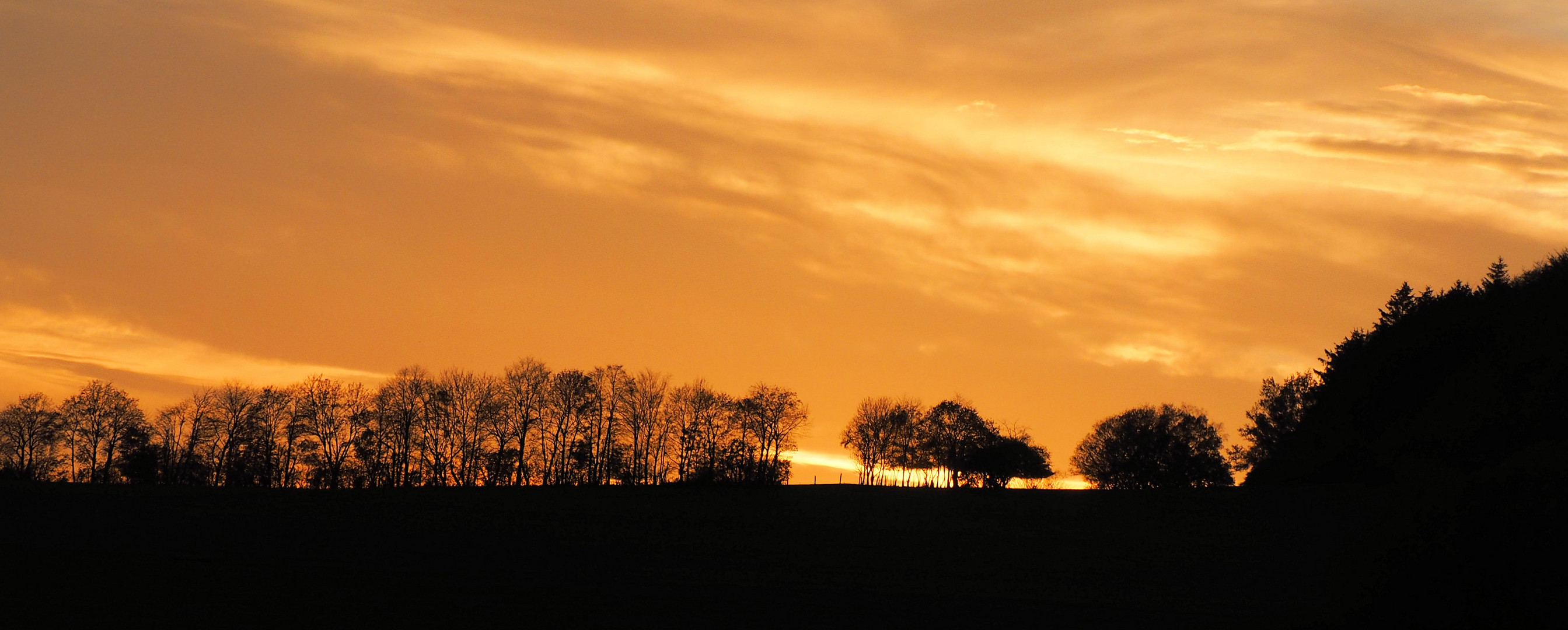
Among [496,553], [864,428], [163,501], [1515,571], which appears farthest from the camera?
[864,428]

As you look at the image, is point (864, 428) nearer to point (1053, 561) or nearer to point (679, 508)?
point (679, 508)

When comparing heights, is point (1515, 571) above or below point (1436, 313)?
below

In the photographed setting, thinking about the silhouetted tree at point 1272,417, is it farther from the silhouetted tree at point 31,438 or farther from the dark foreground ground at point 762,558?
the silhouetted tree at point 31,438

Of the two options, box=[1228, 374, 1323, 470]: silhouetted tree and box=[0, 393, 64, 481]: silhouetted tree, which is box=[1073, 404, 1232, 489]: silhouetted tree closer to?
box=[1228, 374, 1323, 470]: silhouetted tree

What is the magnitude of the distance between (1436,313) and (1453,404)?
12004 millimetres

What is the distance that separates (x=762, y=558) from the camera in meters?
62.4

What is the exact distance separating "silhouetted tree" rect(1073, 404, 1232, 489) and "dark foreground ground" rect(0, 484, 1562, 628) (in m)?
51.7

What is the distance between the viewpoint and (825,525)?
244ft

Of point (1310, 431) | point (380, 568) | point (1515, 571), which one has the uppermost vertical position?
point (1310, 431)

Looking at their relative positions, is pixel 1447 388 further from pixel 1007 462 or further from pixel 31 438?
pixel 31 438

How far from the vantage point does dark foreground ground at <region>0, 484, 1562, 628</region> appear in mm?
42438

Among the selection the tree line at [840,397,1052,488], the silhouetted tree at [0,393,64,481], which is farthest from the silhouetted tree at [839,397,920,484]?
the silhouetted tree at [0,393,64,481]

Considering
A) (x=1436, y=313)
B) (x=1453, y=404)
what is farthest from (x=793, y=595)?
(x=1436, y=313)

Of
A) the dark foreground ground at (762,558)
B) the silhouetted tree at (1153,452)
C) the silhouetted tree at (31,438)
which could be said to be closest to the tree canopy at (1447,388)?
the dark foreground ground at (762,558)
